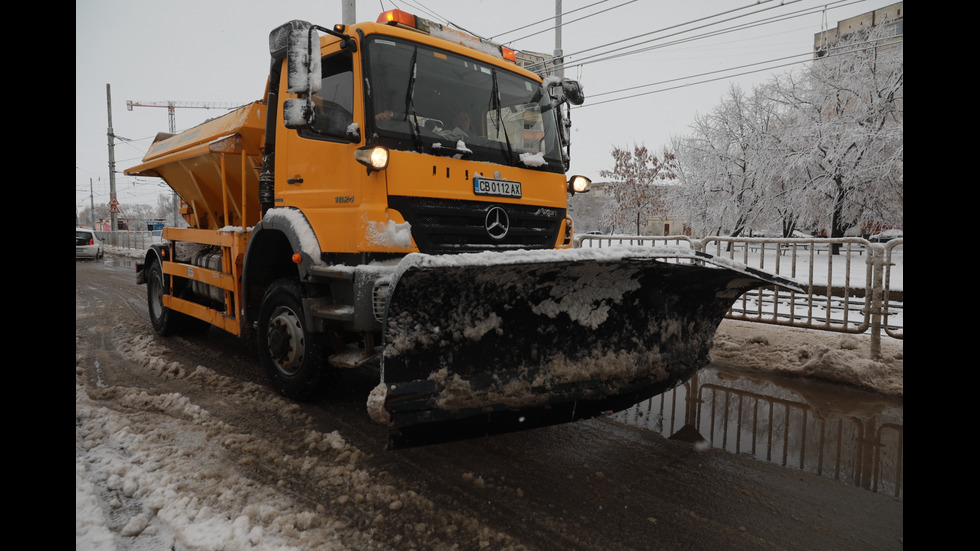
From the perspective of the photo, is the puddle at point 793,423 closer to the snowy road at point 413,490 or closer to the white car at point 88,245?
the snowy road at point 413,490

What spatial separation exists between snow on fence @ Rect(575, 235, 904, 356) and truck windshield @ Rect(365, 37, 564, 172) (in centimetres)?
259

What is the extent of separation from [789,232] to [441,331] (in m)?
26.4

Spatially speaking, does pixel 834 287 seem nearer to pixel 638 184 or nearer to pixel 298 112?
pixel 298 112

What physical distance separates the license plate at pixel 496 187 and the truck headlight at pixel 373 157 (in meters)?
0.73

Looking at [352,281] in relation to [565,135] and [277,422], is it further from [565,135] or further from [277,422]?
[565,135]

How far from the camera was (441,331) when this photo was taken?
117 inches

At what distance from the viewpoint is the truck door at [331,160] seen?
12.5ft

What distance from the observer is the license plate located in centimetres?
407

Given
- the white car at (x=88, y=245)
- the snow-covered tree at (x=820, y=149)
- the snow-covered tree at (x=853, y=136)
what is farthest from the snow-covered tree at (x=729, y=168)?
the white car at (x=88, y=245)

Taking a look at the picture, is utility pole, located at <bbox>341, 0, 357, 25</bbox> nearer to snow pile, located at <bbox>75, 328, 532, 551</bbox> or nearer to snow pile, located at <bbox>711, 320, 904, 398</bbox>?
snow pile, located at <bbox>711, 320, 904, 398</bbox>

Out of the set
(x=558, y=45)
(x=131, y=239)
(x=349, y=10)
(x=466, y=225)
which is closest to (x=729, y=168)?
(x=558, y=45)

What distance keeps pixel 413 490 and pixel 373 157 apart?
205 centimetres

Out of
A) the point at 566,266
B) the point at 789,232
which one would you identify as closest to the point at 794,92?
the point at 789,232

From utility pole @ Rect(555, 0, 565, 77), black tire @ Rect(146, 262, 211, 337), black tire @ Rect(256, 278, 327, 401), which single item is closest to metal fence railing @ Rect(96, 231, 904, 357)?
black tire @ Rect(256, 278, 327, 401)
